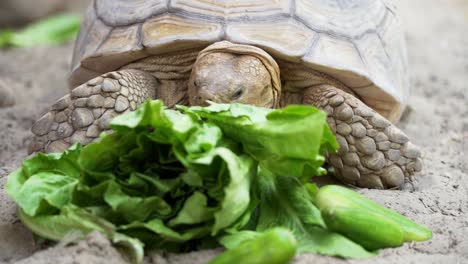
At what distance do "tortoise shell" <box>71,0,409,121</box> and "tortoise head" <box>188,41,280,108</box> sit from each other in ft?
0.22

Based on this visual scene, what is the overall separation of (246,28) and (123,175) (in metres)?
1.12

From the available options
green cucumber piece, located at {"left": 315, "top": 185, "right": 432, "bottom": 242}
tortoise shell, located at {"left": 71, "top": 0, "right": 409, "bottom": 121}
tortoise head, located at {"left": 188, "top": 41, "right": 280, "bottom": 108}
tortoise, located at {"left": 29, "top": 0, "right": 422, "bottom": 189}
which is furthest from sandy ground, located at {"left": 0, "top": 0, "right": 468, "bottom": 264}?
tortoise head, located at {"left": 188, "top": 41, "right": 280, "bottom": 108}

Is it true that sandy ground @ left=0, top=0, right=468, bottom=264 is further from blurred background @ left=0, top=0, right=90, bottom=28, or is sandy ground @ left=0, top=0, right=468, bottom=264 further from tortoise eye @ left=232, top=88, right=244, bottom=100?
blurred background @ left=0, top=0, right=90, bottom=28

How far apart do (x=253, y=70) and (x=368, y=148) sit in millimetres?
620

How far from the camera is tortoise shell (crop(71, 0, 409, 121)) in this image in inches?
124

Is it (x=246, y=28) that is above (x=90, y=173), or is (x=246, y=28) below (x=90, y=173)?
above

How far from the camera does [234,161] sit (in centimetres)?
219

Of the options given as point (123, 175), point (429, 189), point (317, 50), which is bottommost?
point (429, 189)

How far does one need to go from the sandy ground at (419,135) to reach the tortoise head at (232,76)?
661mm

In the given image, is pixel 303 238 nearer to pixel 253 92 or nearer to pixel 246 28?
pixel 253 92

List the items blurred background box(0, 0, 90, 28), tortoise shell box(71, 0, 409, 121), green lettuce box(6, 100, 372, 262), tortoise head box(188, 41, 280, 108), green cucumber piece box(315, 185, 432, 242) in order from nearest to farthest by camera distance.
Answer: green lettuce box(6, 100, 372, 262)
green cucumber piece box(315, 185, 432, 242)
tortoise head box(188, 41, 280, 108)
tortoise shell box(71, 0, 409, 121)
blurred background box(0, 0, 90, 28)

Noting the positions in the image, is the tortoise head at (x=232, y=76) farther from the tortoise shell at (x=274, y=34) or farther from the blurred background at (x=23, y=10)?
the blurred background at (x=23, y=10)

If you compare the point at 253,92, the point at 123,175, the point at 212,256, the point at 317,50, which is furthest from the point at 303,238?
the point at 317,50

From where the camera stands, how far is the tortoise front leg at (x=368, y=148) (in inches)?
122
